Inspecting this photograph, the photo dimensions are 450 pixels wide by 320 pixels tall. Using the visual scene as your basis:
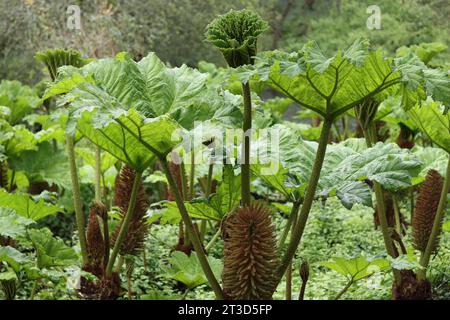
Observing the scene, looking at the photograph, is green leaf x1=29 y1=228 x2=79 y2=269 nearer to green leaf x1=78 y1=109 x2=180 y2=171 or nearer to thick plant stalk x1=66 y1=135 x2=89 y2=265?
thick plant stalk x1=66 y1=135 x2=89 y2=265

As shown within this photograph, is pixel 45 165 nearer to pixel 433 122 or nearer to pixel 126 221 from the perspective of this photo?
pixel 126 221

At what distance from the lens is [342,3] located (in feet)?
38.5

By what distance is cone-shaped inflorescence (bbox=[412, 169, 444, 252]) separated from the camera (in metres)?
2.91

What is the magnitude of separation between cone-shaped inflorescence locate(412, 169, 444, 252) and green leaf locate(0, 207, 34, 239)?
1.53m

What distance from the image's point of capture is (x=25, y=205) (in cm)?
287

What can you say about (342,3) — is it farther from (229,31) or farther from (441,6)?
(229,31)

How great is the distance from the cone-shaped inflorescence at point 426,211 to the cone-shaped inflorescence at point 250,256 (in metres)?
1.08

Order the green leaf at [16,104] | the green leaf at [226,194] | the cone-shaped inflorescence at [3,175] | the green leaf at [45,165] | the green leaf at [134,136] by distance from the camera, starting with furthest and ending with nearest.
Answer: the green leaf at [16,104], the green leaf at [45,165], the cone-shaped inflorescence at [3,175], the green leaf at [226,194], the green leaf at [134,136]

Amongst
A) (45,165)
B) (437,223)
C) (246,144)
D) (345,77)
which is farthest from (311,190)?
(45,165)

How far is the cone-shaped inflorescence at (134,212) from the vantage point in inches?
112

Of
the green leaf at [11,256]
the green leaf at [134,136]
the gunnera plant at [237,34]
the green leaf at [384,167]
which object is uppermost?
the gunnera plant at [237,34]

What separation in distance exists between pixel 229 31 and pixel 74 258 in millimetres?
1185

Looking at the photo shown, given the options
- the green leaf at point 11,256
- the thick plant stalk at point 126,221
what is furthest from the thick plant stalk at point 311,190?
the green leaf at point 11,256

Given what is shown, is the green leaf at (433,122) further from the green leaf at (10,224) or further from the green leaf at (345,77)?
the green leaf at (10,224)
